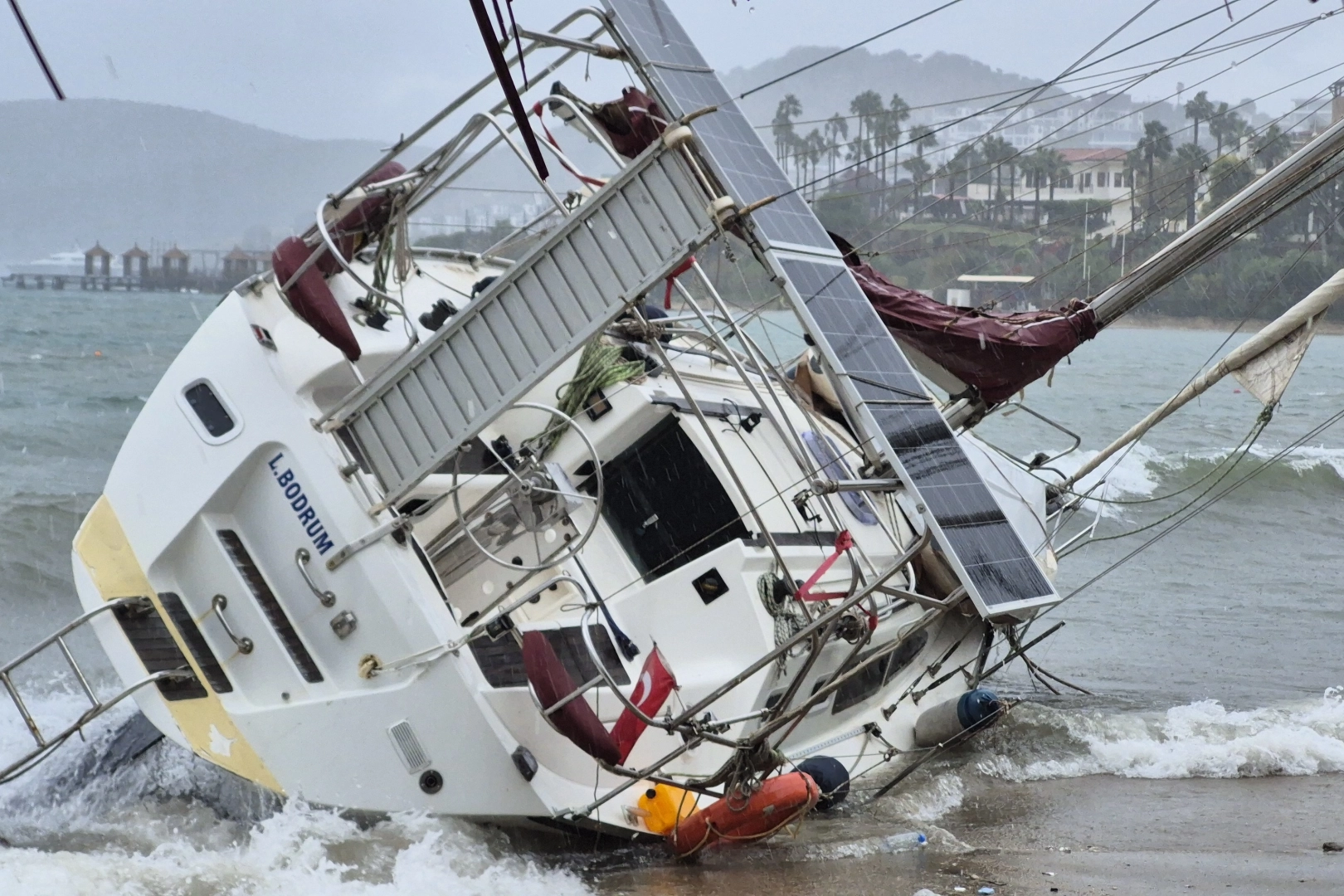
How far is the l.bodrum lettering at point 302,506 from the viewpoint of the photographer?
22.8 ft

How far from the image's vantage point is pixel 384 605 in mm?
6793

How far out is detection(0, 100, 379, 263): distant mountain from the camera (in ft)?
515

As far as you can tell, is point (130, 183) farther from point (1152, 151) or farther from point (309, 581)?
point (309, 581)

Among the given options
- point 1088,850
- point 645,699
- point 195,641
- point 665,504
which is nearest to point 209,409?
point 195,641

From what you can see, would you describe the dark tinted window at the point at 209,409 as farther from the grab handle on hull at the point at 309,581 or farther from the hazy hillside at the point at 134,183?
the hazy hillside at the point at 134,183

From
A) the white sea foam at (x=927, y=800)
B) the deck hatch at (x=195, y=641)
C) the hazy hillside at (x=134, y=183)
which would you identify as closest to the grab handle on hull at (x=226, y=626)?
the deck hatch at (x=195, y=641)

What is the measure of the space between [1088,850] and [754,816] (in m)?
1.70

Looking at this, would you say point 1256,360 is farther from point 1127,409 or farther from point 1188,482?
point 1127,409

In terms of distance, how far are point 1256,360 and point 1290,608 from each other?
6.31m

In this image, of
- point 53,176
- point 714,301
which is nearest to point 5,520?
point 714,301

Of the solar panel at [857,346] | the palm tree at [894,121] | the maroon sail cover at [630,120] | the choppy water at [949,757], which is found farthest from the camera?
the palm tree at [894,121]

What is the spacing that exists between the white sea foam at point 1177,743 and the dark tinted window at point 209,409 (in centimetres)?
503

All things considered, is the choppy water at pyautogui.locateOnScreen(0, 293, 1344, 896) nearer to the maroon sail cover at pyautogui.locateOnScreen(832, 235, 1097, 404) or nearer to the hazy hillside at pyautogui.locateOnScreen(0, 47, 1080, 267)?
the maroon sail cover at pyautogui.locateOnScreen(832, 235, 1097, 404)

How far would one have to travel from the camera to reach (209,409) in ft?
23.8
